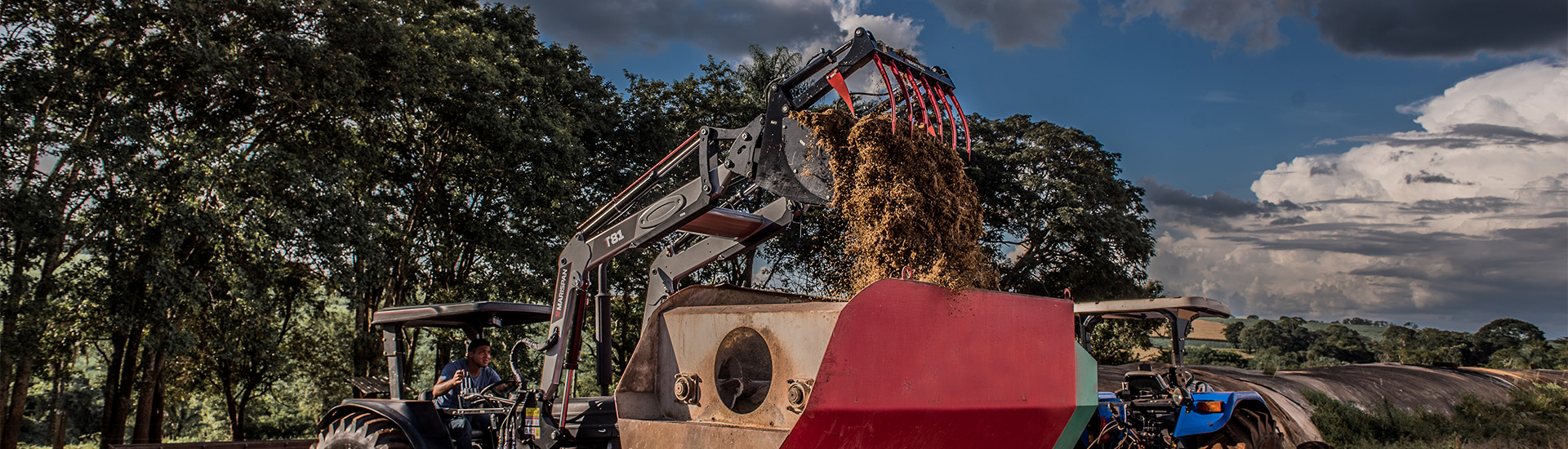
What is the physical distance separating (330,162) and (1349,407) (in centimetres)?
1616

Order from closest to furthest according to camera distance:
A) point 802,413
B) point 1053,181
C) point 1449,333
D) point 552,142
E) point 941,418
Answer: point 802,413 < point 941,418 < point 552,142 < point 1053,181 < point 1449,333

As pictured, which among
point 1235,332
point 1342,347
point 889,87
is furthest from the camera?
point 1235,332

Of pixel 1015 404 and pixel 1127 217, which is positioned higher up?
pixel 1127 217

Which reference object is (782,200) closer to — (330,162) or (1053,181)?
(330,162)

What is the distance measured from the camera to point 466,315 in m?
6.84

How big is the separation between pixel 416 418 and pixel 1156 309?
6249 mm

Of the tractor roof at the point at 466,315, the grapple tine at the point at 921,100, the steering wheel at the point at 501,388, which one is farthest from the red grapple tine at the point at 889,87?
the steering wheel at the point at 501,388

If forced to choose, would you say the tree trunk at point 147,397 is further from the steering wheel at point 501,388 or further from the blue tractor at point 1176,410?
the blue tractor at point 1176,410

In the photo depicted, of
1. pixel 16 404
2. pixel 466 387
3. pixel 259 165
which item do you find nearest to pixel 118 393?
pixel 16 404

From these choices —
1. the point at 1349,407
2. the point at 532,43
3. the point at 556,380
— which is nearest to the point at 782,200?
the point at 556,380

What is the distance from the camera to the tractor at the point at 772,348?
436 cm

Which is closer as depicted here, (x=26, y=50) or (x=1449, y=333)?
(x=26, y=50)

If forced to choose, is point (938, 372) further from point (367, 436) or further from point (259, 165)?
point (259, 165)

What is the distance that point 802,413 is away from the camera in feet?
13.7
